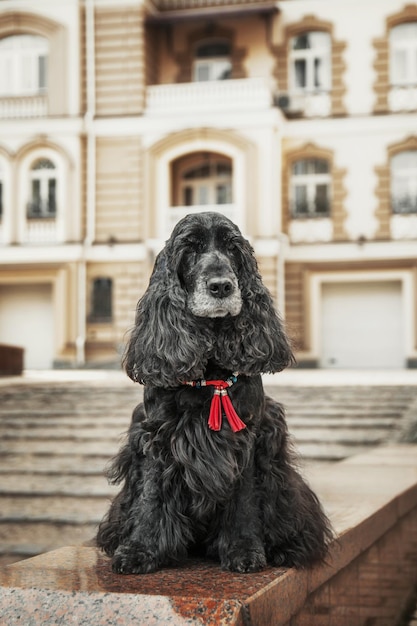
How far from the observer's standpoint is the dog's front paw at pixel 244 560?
2.43 metres

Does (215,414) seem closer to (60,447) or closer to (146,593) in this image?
(146,593)

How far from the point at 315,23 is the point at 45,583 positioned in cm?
1956

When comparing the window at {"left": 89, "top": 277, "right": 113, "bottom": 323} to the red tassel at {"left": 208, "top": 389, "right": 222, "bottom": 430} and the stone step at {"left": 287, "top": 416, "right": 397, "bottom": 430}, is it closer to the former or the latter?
the stone step at {"left": 287, "top": 416, "right": 397, "bottom": 430}

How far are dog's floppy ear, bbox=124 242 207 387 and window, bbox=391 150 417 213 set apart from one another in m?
18.0

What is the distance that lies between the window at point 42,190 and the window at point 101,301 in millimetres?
2021

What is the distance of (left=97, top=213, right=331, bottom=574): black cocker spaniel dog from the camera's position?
7.68 ft

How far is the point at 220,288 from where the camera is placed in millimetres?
2277

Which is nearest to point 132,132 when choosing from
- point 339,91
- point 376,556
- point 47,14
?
point 47,14

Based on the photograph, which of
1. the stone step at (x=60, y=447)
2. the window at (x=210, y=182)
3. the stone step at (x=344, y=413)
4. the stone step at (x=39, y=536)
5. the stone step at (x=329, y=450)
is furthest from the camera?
the window at (x=210, y=182)

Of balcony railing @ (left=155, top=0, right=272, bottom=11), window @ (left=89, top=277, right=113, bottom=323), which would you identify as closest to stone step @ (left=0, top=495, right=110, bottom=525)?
window @ (left=89, top=277, right=113, bottom=323)

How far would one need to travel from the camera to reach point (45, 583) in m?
2.40

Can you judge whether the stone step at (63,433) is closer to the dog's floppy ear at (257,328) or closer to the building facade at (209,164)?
the dog's floppy ear at (257,328)

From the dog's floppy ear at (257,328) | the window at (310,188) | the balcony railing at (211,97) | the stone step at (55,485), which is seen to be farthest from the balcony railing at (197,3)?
the dog's floppy ear at (257,328)

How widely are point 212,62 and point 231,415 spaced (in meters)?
19.6
